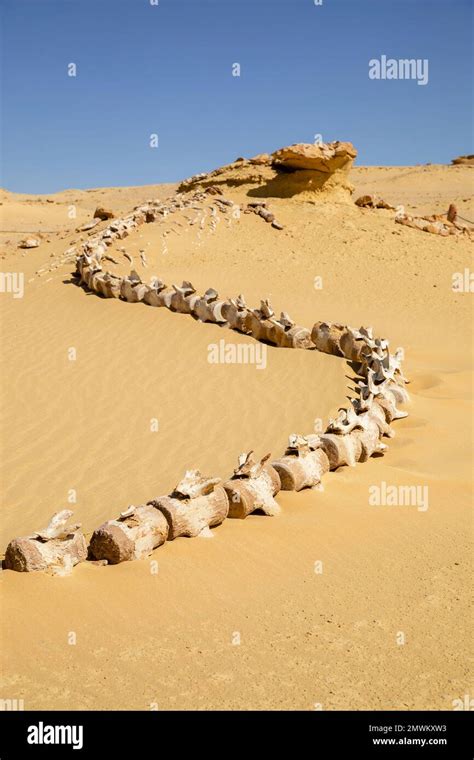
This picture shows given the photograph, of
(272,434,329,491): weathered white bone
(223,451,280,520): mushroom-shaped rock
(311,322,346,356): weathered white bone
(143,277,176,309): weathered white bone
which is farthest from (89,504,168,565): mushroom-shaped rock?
(143,277,176,309): weathered white bone

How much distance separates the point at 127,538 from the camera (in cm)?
445

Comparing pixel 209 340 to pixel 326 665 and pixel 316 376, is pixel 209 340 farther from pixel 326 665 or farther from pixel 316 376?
pixel 326 665

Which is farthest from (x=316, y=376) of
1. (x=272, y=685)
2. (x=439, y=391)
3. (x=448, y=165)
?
(x=448, y=165)

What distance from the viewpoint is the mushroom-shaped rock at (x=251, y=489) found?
521 cm

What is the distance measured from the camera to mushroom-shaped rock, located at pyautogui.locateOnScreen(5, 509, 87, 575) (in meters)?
4.14

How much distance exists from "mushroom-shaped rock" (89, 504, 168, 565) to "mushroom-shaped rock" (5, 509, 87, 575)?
146mm

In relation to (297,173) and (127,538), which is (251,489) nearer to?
(127,538)

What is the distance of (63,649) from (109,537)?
0.93 metres

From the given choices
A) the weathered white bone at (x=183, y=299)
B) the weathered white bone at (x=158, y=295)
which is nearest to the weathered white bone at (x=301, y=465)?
the weathered white bone at (x=183, y=299)

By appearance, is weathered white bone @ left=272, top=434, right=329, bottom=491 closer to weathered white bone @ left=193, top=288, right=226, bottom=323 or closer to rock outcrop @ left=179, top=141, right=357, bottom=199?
weathered white bone @ left=193, top=288, right=226, bottom=323

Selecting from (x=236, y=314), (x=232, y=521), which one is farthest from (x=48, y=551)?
(x=236, y=314)

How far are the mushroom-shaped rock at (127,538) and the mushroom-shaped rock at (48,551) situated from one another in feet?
0.48

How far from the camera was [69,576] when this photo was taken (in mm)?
4191

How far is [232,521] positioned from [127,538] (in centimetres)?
99
